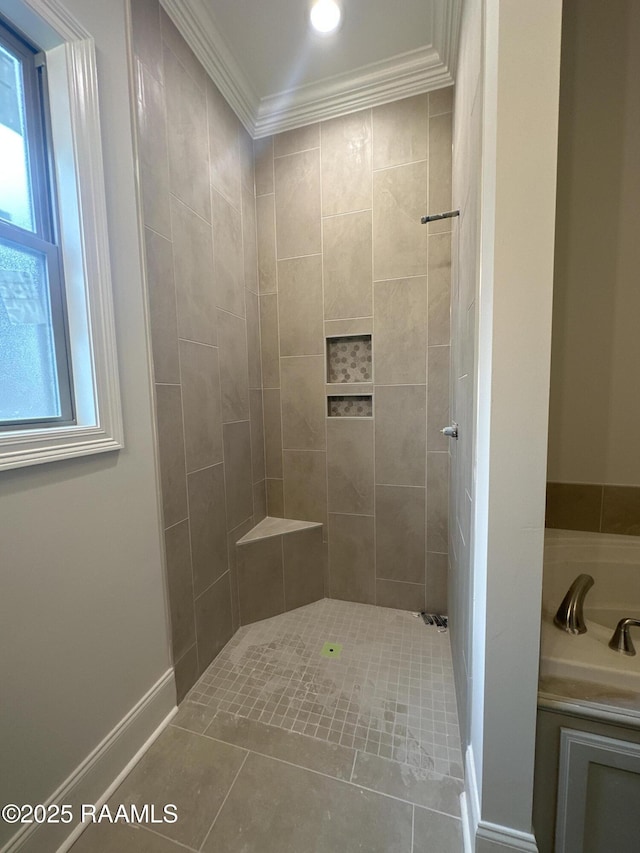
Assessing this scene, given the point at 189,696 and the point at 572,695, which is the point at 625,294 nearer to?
the point at 572,695

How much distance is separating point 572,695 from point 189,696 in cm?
133

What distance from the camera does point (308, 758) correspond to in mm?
1078

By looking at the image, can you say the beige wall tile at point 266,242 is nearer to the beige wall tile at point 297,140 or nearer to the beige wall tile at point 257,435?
the beige wall tile at point 297,140

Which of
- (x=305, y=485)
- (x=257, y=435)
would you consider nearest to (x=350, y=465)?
(x=305, y=485)

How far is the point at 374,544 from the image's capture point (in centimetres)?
186

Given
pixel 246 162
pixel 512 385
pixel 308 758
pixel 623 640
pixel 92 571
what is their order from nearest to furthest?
pixel 512 385, pixel 623 640, pixel 92 571, pixel 308 758, pixel 246 162

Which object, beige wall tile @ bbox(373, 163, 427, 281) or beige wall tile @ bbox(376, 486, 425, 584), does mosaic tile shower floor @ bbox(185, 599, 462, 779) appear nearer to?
beige wall tile @ bbox(376, 486, 425, 584)

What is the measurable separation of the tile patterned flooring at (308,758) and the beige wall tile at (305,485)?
652mm

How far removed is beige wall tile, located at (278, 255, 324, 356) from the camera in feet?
5.96

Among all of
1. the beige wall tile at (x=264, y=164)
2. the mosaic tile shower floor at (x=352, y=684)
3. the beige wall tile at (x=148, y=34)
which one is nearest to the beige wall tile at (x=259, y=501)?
the mosaic tile shower floor at (x=352, y=684)

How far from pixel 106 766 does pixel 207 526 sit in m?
0.76

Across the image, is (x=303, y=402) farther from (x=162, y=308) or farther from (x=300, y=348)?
(x=162, y=308)

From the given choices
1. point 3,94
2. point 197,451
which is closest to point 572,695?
point 197,451

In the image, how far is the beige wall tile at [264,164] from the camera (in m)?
1.83
